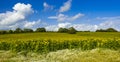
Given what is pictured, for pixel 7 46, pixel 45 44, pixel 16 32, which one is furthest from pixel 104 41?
pixel 16 32

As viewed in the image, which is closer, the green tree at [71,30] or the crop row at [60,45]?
the crop row at [60,45]

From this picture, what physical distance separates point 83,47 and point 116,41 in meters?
4.07

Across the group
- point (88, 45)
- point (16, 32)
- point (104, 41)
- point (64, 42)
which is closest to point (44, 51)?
point (64, 42)

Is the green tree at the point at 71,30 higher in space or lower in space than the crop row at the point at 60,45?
A: higher

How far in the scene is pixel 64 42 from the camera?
33.2 metres

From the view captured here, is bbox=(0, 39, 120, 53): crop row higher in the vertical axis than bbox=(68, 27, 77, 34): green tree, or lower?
lower

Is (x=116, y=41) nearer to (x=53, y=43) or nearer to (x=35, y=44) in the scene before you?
(x=53, y=43)

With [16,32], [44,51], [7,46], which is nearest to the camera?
[44,51]

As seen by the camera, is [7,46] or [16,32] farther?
[16,32]

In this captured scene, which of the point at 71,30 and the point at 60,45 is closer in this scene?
the point at 60,45

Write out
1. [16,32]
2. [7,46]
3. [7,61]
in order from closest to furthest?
1. [7,61]
2. [7,46]
3. [16,32]

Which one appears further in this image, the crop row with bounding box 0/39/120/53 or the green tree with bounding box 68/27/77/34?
the green tree with bounding box 68/27/77/34

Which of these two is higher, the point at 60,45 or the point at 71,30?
the point at 71,30

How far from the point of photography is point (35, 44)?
3231 centimetres
